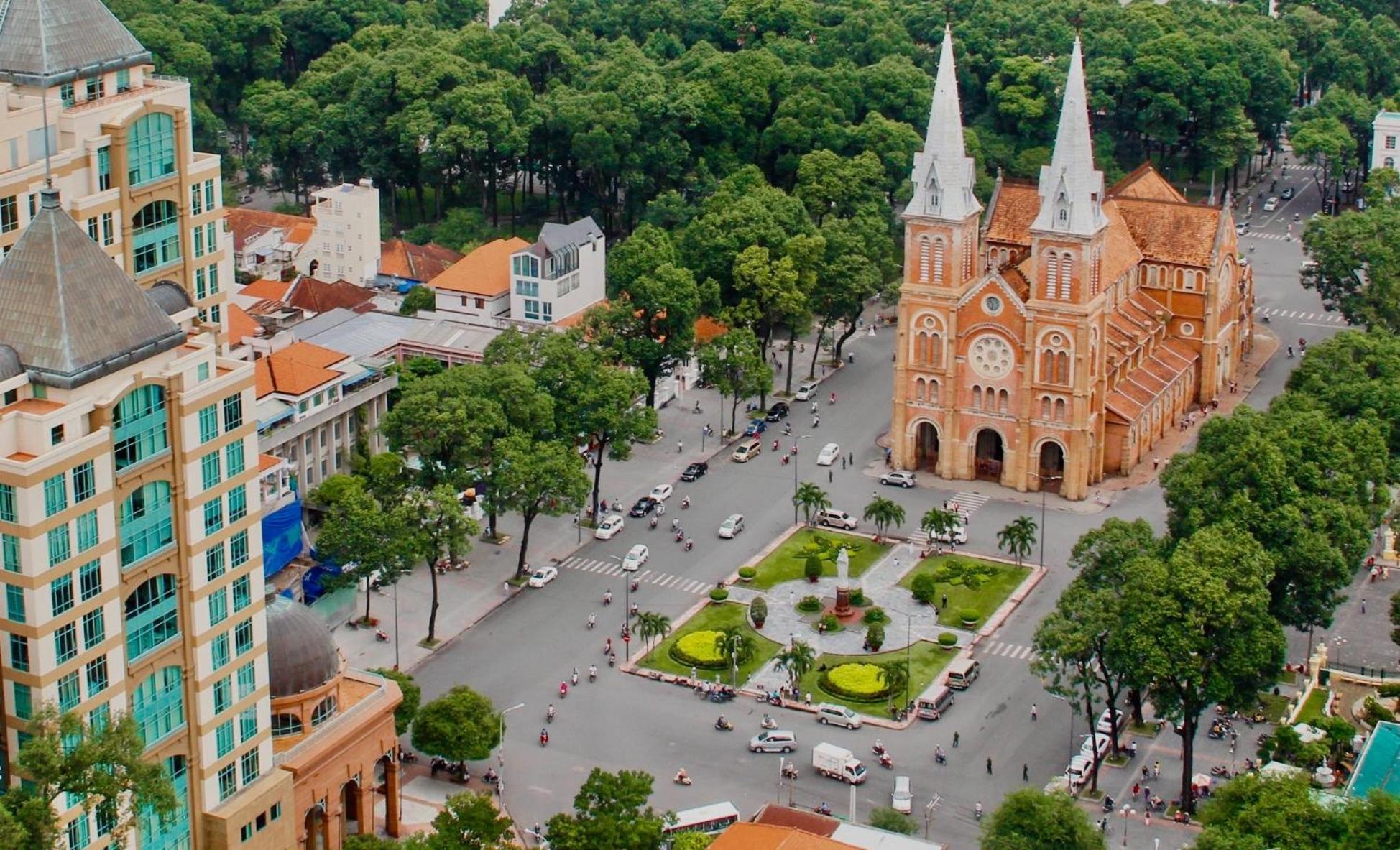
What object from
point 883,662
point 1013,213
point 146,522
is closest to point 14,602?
point 146,522

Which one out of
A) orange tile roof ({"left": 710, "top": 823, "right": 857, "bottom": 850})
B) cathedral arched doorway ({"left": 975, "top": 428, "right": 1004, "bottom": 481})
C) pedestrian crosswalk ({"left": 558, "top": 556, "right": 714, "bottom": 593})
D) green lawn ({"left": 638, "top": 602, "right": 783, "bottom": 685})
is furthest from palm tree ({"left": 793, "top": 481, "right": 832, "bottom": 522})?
orange tile roof ({"left": 710, "top": 823, "right": 857, "bottom": 850})

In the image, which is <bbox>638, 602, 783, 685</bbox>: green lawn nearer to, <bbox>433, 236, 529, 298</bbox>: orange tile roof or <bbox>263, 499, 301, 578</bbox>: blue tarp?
<bbox>263, 499, 301, 578</bbox>: blue tarp

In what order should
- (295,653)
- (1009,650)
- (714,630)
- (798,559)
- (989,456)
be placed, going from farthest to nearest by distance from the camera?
(989,456)
(798,559)
(714,630)
(1009,650)
(295,653)

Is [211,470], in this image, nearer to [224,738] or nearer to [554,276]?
[224,738]

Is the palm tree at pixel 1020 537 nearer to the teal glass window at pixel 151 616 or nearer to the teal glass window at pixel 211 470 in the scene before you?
the teal glass window at pixel 211 470

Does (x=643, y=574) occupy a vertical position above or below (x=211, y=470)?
below
